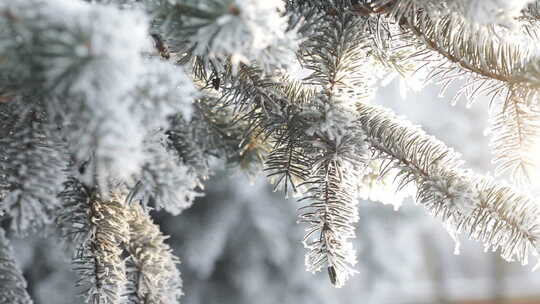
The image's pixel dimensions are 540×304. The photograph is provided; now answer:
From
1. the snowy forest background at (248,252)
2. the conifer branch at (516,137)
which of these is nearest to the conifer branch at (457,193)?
the conifer branch at (516,137)

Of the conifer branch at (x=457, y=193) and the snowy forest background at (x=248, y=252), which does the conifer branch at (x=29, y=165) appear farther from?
the snowy forest background at (x=248, y=252)

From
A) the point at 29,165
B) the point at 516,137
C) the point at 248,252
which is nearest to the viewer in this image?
the point at 29,165

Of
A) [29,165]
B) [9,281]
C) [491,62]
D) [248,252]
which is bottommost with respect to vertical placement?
[9,281]

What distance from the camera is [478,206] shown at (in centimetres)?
50

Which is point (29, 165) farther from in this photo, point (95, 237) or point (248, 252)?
point (248, 252)

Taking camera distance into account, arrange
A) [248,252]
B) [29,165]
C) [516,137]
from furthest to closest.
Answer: [248,252], [516,137], [29,165]

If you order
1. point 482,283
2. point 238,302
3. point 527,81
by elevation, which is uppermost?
point 482,283

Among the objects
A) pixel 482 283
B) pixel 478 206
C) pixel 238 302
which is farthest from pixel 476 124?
pixel 478 206

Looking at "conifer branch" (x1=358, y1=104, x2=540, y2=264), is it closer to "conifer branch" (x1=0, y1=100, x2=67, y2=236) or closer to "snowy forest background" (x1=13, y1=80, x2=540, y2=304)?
"conifer branch" (x1=0, y1=100, x2=67, y2=236)

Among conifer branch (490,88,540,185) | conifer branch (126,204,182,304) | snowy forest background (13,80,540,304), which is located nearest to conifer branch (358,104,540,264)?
conifer branch (490,88,540,185)

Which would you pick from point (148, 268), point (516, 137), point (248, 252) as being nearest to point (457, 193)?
point (516, 137)

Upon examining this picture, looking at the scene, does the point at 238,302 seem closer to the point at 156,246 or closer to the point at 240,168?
the point at 156,246

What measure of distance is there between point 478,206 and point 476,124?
4.14 metres

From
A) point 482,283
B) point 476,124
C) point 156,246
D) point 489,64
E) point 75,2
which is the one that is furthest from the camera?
point 482,283
